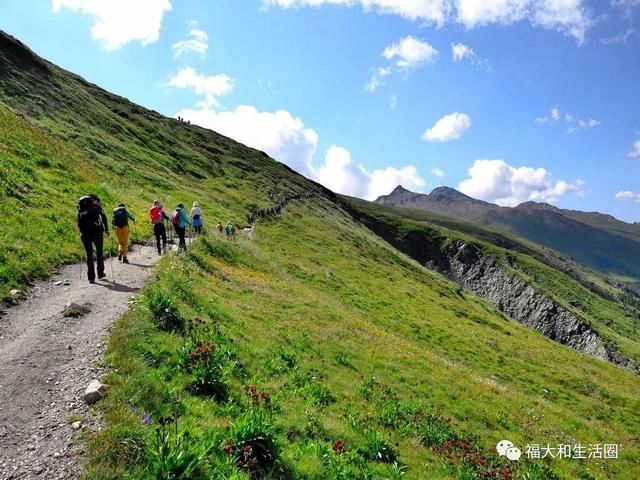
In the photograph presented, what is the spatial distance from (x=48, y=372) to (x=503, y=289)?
524 feet

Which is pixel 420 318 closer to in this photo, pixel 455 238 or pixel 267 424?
pixel 267 424

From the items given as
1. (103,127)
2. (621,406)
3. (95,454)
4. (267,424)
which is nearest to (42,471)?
(95,454)

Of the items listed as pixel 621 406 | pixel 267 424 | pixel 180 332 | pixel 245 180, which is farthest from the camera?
Answer: pixel 245 180

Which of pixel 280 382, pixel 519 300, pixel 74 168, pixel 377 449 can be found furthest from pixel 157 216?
pixel 519 300

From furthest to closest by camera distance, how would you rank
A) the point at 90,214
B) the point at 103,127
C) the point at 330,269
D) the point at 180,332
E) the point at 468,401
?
the point at 103,127 < the point at 330,269 < the point at 468,401 < the point at 90,214 < the point at 180,332

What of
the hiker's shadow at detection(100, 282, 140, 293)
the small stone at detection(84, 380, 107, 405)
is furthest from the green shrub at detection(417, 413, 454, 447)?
the hiker's shadow at detection(100, 282, 140, 293)

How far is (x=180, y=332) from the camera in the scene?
Answer: 42.3 ft

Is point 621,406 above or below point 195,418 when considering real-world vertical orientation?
below

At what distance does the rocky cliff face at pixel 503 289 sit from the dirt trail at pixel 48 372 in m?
120

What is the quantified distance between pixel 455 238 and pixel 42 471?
184570mm

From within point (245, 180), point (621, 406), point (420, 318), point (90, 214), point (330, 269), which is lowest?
point (621, 406)

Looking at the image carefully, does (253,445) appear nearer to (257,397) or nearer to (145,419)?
(145,419)

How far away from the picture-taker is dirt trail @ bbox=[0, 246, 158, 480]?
7.11 meters

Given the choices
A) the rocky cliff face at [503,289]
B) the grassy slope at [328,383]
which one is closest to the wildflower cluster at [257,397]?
the grassy slope at [328,383]
